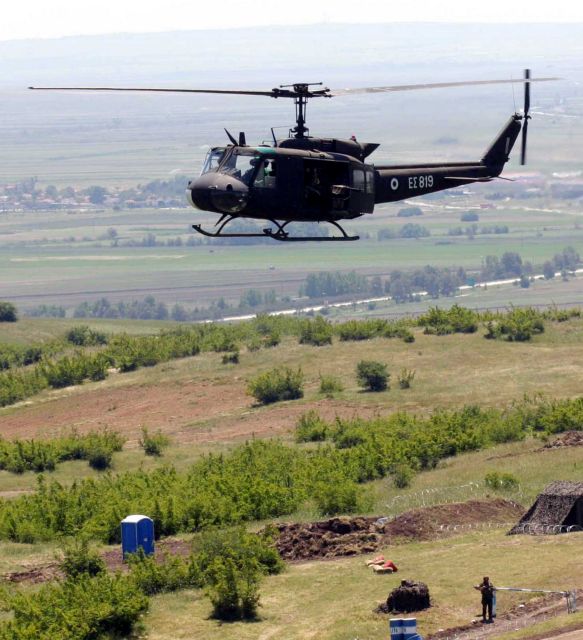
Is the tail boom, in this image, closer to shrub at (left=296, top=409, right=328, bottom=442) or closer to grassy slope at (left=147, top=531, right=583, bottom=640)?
grassy slope at (left=147, top=531, right=583, bottom=640)

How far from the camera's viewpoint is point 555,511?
28.6m

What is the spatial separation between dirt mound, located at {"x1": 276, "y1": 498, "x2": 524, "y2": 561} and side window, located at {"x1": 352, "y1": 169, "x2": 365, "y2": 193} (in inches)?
275

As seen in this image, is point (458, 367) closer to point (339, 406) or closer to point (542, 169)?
point (339, 406)

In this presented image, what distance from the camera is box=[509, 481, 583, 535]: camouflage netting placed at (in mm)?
28391

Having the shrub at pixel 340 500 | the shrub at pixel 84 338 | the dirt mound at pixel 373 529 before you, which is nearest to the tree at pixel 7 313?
Answer: the shrub at pixel 84 338

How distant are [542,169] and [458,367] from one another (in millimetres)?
109920

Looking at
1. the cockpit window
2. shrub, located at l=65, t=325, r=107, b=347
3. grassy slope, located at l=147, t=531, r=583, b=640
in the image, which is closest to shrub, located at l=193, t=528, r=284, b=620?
grassy slope, located at l=147, t=531, r=583, b=640

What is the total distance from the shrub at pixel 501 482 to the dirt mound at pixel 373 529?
206 cm

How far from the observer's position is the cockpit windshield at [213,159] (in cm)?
3041

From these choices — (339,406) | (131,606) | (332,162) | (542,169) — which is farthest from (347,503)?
(542,169)

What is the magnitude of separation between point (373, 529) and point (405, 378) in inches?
934

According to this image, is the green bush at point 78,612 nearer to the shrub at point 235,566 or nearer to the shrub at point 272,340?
the shrub at point 235,566

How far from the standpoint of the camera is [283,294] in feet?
587

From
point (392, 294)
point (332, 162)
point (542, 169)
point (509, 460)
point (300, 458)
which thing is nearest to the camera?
point (332, 162)
